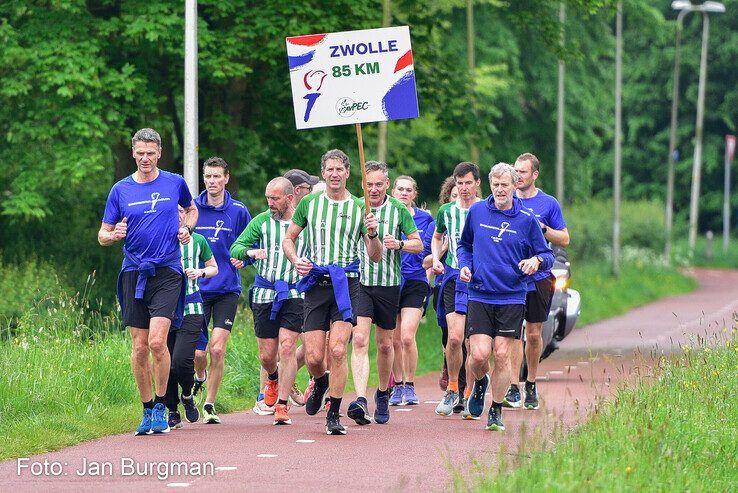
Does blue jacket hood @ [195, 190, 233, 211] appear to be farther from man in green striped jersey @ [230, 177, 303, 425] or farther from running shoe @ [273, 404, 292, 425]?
running shoe @ [273, 404, 292, 425]

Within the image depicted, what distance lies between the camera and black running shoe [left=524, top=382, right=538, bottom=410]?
13930 mm

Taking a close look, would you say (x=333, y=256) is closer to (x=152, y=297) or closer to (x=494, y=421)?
(x=152, y=297)

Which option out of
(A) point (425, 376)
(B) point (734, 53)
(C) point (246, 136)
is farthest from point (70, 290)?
(B) point (734, 53)

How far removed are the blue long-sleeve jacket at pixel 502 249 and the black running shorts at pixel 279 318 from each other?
1.69m

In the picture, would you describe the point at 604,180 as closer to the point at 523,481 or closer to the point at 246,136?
the point at 246,136

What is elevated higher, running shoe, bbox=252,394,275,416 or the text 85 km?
the text 85 km

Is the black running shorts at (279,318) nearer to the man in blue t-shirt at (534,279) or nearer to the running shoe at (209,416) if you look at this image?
the running shoe at (209,416)

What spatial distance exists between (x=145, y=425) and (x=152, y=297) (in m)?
0.96

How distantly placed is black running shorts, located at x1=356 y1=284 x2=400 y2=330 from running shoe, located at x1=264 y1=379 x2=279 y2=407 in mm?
1296

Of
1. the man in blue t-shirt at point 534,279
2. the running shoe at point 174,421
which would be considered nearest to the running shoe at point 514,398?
the man in blue t-shirt at point 534,279

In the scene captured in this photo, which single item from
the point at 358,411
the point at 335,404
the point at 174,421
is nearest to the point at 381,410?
the point at 358,411

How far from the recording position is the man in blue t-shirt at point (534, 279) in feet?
44.4

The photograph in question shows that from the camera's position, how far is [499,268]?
11859mm

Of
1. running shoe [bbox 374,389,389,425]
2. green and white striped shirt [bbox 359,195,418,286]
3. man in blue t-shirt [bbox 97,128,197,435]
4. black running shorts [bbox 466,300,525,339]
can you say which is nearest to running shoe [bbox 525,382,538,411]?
running shoe [bbox 374,389,389,425]
